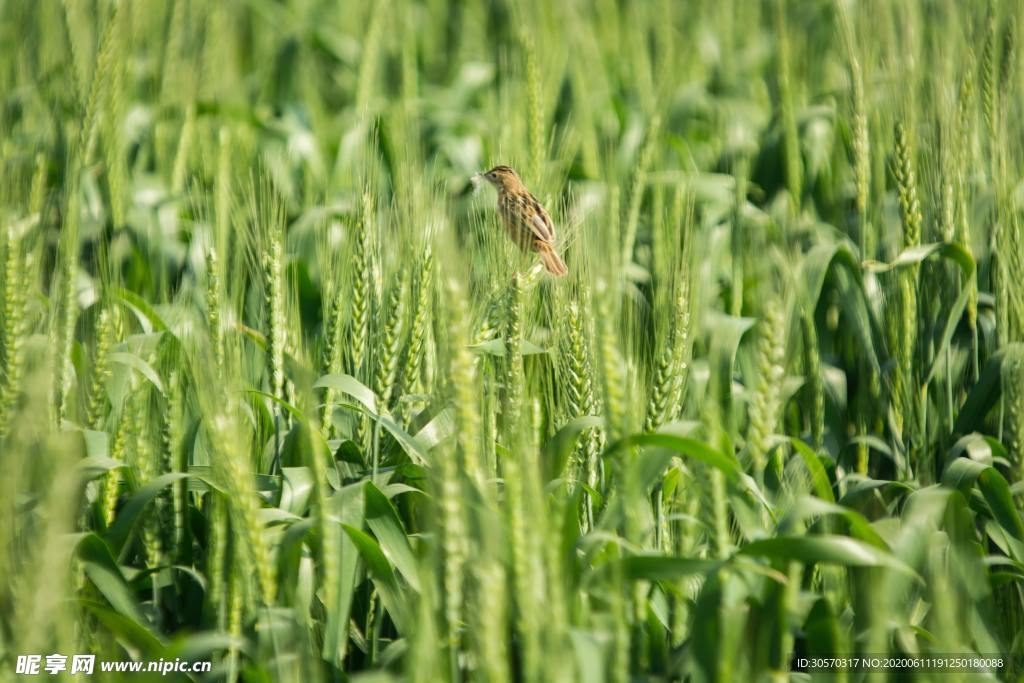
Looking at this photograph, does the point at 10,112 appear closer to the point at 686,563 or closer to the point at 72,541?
the point at 72,541

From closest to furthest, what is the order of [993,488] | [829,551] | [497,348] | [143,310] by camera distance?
1. [829,551]
2. [993,488]
3. [497,348]
4. [143,310]

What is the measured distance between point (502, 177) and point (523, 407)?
1.32 m

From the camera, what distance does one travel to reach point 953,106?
2.89 meters

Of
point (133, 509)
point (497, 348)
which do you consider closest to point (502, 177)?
point (497, 348)

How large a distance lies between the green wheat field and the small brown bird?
0.23ft

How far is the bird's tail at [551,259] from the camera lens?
8.41 ft

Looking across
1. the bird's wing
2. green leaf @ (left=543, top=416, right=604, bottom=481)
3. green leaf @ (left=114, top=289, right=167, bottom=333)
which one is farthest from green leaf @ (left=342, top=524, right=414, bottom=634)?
green leaf @ (left=114, top=289, right=167, bottom=333)

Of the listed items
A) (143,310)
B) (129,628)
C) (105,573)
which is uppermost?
(143,310)

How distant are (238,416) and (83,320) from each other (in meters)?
1.64

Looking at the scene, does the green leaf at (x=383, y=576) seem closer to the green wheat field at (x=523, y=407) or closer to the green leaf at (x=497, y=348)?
the green wheat field at (x=523, y=407)

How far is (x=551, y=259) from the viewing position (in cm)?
266

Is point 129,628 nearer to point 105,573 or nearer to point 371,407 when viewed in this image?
point 105,573

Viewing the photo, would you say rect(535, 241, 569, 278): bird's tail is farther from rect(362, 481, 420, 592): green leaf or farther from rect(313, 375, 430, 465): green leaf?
rect(362, 481, 420, 592): green leaf

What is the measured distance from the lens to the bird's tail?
256 cm
